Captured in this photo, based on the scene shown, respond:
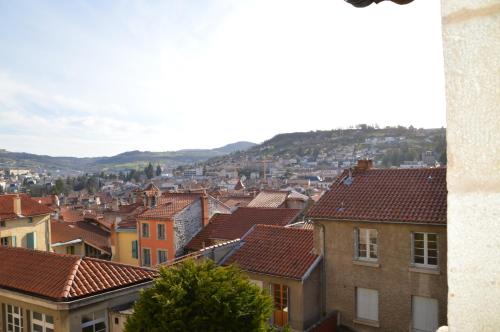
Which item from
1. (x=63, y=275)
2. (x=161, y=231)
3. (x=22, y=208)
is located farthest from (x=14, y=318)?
(x=22, y=208)

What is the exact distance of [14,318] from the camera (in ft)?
53.6

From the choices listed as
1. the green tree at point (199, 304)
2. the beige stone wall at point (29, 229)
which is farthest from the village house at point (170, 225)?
the green tree at point (199, 304)

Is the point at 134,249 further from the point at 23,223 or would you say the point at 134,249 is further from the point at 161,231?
the point at 23,223

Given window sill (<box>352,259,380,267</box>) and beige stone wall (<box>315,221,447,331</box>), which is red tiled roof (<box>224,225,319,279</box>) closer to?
beige stone wall (<box>315,221,447,331</box>)

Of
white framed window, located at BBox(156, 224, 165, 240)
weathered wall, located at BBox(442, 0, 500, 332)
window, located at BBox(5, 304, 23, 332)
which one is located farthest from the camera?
white framed window, located at BBox(156, 224, 165, 240)

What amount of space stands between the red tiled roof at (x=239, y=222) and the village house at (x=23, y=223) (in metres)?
13.0

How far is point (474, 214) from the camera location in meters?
1.31

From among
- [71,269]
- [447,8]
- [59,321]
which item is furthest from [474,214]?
[71,269]

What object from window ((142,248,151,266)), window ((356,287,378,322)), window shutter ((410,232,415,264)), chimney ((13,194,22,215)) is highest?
chimney ((13,194,22,215))

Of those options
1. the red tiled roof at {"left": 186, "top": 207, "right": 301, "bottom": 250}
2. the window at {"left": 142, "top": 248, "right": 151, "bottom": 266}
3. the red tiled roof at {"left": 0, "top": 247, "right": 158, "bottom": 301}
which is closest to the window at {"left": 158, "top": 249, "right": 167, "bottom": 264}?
the window at {"left": 142, "top": 248, "right": 151, "bottom": 266}

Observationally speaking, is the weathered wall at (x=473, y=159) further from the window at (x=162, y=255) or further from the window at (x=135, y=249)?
the window at (x=135, y=249)

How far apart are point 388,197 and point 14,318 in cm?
1651

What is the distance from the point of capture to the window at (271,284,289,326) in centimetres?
2022

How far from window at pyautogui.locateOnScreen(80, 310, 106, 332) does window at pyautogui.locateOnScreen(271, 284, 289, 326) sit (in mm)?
8069
